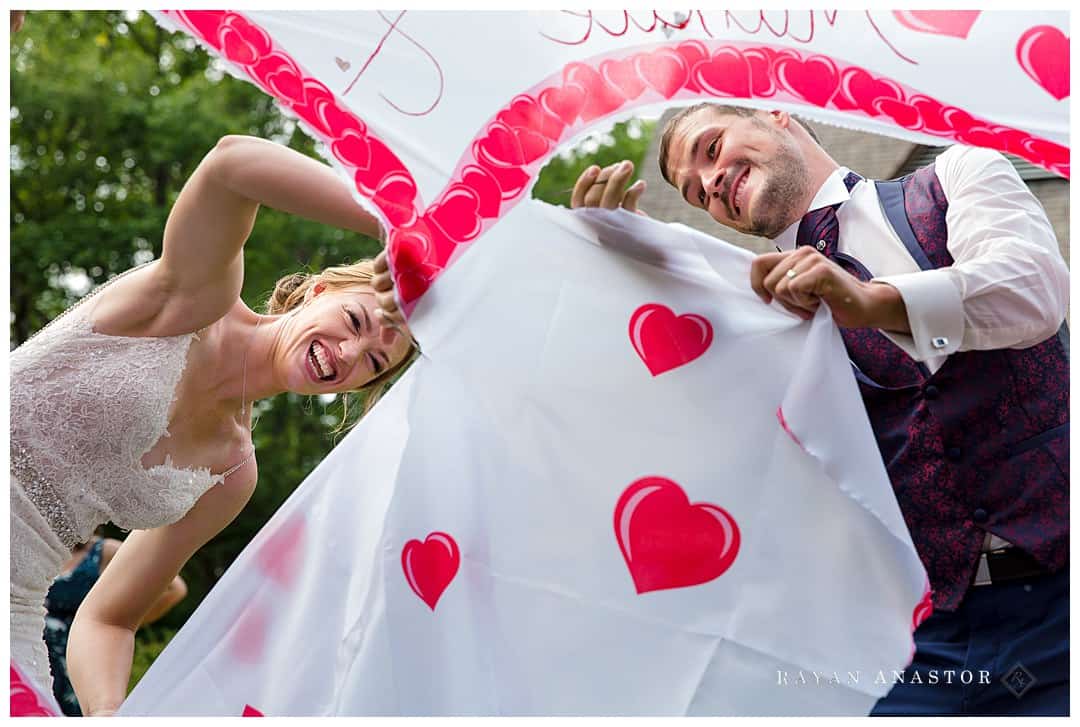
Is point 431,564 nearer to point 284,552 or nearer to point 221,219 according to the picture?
point 284,552

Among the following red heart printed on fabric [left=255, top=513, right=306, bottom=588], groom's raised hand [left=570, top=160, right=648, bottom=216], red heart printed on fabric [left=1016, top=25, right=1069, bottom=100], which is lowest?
red heart printed on fabric [left=255, top=513, right=306, bottom=588]

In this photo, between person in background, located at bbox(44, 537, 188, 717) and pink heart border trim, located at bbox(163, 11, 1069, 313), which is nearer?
pink heart border trim, located at bbox(163, 11, 1069, 313)

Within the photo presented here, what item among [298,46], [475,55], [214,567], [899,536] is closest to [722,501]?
[899,536]

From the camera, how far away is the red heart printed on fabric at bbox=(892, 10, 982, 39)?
1819mm

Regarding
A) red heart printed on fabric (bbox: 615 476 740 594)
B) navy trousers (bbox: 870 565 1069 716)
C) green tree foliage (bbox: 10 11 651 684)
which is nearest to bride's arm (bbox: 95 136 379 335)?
red heart printed on fabric (bbox: 615 476 740 594)

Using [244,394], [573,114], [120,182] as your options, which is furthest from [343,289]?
[120,182]

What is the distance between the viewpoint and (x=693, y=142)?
2.08 metres

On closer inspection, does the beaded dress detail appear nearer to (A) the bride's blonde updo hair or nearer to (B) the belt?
(A) the bride's blonde updo hair

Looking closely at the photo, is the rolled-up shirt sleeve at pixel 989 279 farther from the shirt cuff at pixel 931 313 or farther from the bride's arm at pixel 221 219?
the bride's arm at pixel 221 219

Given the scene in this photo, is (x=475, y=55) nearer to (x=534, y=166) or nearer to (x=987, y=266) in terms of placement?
(x=534, y=166)

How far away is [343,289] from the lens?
2.25 meters

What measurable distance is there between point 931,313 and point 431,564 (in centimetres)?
87

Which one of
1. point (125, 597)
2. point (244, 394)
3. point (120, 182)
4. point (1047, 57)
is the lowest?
point (120, 182)

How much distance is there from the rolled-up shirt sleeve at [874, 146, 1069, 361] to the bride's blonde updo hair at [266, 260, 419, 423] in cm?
97
